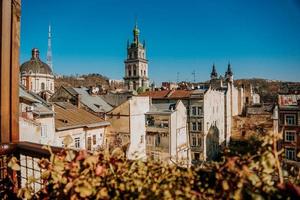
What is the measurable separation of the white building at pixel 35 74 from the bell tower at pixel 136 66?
65.0 feet

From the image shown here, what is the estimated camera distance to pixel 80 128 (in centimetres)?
1625

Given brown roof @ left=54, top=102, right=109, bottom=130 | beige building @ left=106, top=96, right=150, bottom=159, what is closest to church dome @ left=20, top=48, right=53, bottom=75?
beige building @ left=106, top=96, right=150, bottom=159

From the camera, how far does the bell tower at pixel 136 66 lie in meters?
64.2

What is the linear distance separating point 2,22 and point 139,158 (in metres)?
2.01

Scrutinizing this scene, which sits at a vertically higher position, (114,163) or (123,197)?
(114,163)

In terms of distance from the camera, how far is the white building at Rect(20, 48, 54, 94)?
153 ft

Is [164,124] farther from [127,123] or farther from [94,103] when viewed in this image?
[94,103]

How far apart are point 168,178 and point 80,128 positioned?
1536cm

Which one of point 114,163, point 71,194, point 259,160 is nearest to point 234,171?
point 259,160

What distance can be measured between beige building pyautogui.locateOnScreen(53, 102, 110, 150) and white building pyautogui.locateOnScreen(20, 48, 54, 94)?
31.4 m

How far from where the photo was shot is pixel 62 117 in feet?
53.8

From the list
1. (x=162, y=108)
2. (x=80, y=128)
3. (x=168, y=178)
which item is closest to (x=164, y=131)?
(x=162, y=108)

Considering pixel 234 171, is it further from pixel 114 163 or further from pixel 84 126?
pixel 84 126

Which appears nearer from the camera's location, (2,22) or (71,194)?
(71,194)
